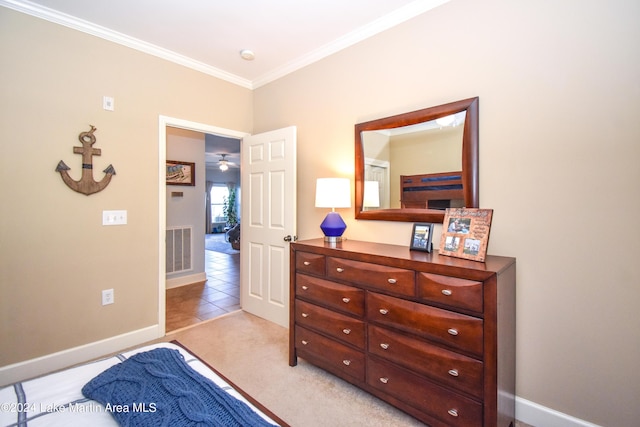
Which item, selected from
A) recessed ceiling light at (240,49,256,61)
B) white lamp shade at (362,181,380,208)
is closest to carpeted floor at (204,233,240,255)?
recessed ceiling light at (240,49,256,61)

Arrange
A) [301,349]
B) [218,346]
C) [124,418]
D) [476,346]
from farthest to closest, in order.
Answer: [218,346]
[301,349]
[476,346]
[124,418]

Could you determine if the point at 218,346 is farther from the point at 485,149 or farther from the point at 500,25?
the point at 500,25

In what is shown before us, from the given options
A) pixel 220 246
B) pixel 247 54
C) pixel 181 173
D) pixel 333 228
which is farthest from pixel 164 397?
pixel 220 246

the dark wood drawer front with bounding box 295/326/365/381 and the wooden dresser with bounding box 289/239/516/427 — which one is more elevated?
the wooden dresser with bounding box 289/239/516/427

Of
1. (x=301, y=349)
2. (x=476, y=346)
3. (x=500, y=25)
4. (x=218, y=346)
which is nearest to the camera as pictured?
(x=476, y=346)

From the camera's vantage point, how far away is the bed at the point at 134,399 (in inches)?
34.8

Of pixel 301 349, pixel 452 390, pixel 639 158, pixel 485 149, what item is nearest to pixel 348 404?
pixel 301 349

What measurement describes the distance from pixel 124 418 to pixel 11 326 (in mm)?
2086

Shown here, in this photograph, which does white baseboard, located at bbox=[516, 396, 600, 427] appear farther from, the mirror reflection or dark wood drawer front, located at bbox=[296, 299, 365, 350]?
the mirror reflection

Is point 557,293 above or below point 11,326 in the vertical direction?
above

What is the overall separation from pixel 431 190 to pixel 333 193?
752mm

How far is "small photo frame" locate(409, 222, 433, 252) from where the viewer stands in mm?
1861

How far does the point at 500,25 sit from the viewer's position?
1801 mm

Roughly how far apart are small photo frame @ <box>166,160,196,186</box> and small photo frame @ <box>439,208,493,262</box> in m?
4.20
